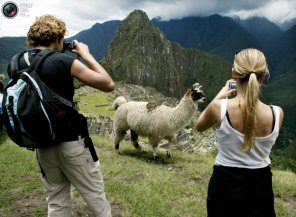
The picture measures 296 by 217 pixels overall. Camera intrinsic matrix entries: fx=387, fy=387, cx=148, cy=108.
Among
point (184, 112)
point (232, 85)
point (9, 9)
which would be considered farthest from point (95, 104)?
point (232, 85)

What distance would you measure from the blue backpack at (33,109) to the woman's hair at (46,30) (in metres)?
0.20

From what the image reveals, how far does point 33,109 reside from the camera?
4168 millimetres

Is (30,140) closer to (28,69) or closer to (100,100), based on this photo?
(28,69)

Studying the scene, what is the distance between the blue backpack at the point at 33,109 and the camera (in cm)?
418

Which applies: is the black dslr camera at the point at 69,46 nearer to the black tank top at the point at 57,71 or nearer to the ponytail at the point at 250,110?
the black tank top at the point at 57,71

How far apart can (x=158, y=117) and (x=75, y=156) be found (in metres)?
6.87

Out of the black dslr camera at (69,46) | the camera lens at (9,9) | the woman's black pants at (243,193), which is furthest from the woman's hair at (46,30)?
the camera lens at (9,9)

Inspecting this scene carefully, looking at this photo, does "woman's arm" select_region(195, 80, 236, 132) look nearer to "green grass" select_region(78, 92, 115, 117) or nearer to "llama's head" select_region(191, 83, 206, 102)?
"llama's head" select_region(191, 83, 206, 102)

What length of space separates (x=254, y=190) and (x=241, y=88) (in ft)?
3.28

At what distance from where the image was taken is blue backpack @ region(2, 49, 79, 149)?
418 centimetres

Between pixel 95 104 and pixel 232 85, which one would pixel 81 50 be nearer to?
pixel 232 85

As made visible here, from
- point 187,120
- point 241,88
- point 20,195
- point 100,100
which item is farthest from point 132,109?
point 100,100

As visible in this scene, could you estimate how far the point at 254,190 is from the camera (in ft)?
12.3

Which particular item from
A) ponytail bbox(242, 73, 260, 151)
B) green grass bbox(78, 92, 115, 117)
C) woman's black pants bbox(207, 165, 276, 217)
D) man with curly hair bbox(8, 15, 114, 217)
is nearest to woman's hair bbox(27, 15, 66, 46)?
man with curly hair bbox(8, 15, 114, 217)
